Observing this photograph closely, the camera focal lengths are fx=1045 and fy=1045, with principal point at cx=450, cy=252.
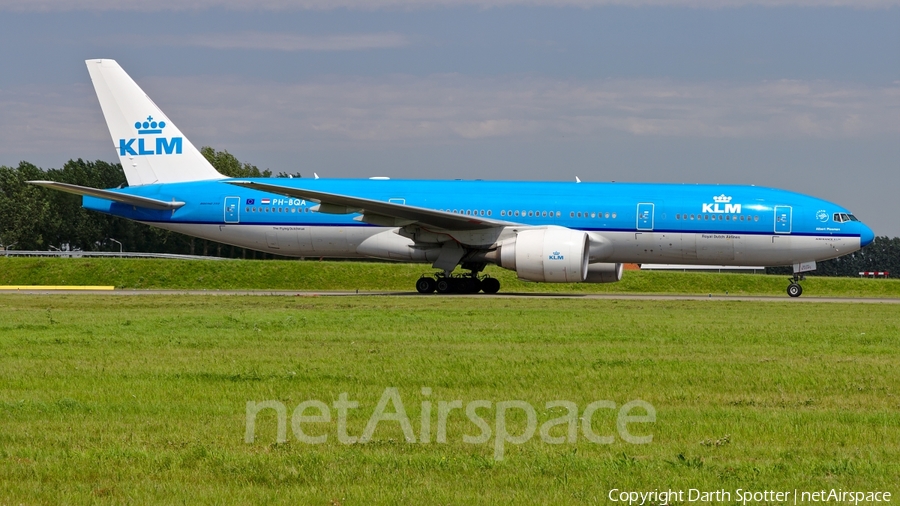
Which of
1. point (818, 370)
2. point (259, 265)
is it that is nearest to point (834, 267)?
point (259, 265)

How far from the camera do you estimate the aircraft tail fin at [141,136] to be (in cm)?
3194

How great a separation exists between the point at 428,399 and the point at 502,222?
18.6 metres

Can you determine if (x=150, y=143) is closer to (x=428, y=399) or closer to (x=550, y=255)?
(x=550, y=255)

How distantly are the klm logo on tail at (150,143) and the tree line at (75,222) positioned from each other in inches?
1469

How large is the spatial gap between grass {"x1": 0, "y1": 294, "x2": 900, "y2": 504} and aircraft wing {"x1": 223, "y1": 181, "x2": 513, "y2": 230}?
7764 mm

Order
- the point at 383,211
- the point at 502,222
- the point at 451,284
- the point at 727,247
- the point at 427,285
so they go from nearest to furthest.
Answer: the point at 383,211
the point at 502,222
the point at 727,247
the point at 451,284
the point at 427,285

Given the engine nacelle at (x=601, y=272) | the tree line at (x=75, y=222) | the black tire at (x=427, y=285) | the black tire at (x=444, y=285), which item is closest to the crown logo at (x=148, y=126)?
the black tire at (x=427, y=285)

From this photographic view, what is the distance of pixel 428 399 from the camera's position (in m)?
9.41

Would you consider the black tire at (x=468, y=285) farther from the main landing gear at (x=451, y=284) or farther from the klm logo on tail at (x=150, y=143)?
the klm logo on tail at (x=150, y=143)

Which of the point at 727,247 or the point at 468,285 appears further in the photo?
the point at 468,285

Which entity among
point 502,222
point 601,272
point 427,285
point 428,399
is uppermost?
point 502,222

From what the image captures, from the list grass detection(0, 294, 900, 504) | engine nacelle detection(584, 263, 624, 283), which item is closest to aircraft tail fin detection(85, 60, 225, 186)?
engine nacelle detection(584, 263, 624, 283)

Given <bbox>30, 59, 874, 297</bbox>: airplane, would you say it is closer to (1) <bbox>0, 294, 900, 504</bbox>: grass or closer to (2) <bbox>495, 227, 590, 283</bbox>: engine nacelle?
(2) <bbox>495, 227, 590, 283</bbox>: engine nacelle

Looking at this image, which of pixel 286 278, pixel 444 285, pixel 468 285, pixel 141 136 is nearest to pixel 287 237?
pixel 444 285
